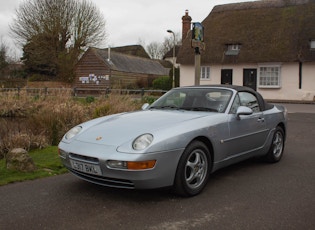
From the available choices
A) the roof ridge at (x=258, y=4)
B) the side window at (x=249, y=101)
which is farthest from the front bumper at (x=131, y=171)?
the roof ridge at (x=258, y=4)

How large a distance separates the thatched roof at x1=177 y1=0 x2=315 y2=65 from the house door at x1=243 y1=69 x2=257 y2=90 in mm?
1058

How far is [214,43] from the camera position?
30719mm

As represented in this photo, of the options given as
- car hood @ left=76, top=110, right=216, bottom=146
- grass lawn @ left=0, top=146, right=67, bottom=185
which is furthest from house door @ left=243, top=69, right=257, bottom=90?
car hood @ left=76, top=110, right=216, bottom=146

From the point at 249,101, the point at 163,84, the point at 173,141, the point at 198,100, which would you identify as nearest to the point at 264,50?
the point at 163,84

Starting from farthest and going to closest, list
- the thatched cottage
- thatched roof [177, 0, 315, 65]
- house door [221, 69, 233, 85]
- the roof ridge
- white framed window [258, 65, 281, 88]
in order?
the roof ridge → house door [221, 69, 233, 85] → white framed window [258, 65, 281, 88] → thatched roof [177, 0, 315, 65] → the thatched cottage

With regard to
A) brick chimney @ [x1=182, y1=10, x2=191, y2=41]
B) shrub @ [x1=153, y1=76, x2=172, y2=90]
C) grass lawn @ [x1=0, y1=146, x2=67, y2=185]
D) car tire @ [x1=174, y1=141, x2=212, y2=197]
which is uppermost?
brick chimney @ [x1=182, y1=10, x2=191, y2=41]

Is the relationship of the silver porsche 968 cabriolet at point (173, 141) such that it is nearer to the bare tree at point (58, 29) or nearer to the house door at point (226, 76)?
the house door at point (226, 76)

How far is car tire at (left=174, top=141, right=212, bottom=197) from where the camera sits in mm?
4262

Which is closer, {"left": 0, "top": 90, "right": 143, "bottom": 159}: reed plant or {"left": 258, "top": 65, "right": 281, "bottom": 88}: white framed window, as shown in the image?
{"left": 0, "top": 90, "right": 143, "bottom": 159}: reed plant

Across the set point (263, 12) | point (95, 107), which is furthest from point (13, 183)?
point (263, 12)

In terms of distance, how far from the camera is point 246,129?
17.9ft

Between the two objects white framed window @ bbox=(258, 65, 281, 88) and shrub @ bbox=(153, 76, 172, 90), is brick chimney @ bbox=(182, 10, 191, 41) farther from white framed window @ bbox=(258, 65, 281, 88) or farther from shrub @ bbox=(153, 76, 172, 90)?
white framed window @ bbox=(258, 65, 281, 88)

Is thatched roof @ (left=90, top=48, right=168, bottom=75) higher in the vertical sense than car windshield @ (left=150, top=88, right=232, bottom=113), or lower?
higher

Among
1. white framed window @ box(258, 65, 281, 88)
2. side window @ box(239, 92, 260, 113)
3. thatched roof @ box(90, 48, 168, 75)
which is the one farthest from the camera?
thatched roof @ box(90, 48, 168, 75)
